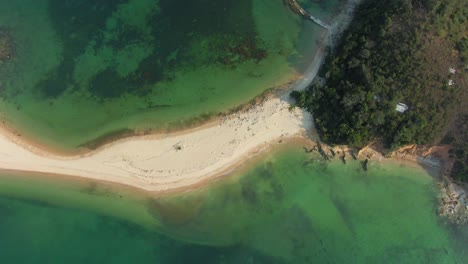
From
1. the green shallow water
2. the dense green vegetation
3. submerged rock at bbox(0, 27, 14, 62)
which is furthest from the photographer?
submerged rock at bbox(0, 27, 14, 62)

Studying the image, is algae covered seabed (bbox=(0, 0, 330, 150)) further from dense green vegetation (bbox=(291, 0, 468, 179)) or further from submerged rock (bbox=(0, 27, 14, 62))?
dense green vegetation (bbox=(291, 0, 468, 179))

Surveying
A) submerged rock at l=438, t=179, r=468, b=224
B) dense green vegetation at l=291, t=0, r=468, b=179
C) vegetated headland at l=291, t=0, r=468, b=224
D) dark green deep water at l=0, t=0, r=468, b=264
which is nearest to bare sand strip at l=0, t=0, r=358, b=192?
dark green deep water at l=0, t=0, r=468, b=264

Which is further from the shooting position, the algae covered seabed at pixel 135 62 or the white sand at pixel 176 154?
the algae covered seabed at pixel 135 62

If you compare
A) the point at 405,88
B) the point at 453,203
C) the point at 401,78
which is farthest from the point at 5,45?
the point at 453,203

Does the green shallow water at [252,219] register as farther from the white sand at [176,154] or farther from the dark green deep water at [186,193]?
the white sand at [176,154]

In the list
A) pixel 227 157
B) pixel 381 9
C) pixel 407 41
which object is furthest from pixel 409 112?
pixel 227 157

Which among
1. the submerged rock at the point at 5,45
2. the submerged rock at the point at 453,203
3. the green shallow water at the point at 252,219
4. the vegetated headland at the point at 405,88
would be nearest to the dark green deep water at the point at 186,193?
the green shallow water at the point at 252,219

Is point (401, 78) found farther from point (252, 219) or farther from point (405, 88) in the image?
point (252, 219)
